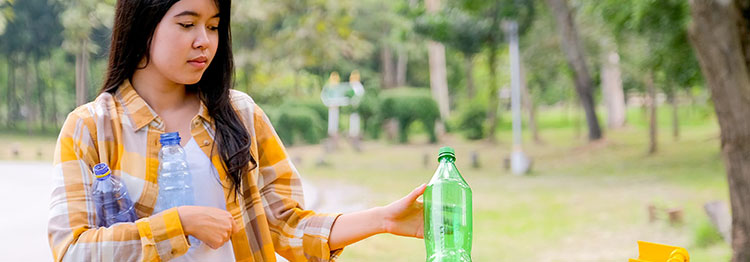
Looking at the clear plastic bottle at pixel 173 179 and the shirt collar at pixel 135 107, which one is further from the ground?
the shirt collar at pixel 135 107

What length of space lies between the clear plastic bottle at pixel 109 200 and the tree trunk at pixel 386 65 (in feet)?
26.1

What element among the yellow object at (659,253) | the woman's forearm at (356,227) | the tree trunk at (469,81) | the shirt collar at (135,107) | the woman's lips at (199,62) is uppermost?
the tree trunk at (469,81)

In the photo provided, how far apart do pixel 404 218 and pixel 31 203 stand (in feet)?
12.6

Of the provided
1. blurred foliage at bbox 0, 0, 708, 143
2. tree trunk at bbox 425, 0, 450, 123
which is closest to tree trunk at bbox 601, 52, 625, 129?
blurred foliage at bbox 0, 0, 708, 143

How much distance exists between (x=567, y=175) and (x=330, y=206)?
2160 millimetres

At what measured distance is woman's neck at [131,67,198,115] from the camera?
75 cm

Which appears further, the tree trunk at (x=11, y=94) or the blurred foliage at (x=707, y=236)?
the tree trunk at (x=11, y=94)

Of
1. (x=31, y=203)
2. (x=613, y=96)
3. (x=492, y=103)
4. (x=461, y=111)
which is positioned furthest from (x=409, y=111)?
(x=31, y=203)

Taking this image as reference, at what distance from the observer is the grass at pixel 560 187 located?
3875 mm

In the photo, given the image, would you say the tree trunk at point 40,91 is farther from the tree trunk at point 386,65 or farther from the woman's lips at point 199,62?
the tree trunk at point 386,65

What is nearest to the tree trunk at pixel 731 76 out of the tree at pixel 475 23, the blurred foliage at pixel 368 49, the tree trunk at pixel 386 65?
the blurred foliage at pixel 368 49

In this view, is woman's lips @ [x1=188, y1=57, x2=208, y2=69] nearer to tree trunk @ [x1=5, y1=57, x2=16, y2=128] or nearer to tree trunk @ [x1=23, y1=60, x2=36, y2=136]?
tree trunk @ [x1=23, y1=60, x2=36, y2=136]

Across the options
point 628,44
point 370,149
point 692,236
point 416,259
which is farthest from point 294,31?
point 692,236

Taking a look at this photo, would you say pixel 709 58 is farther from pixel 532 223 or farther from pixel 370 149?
pixel 370 149
